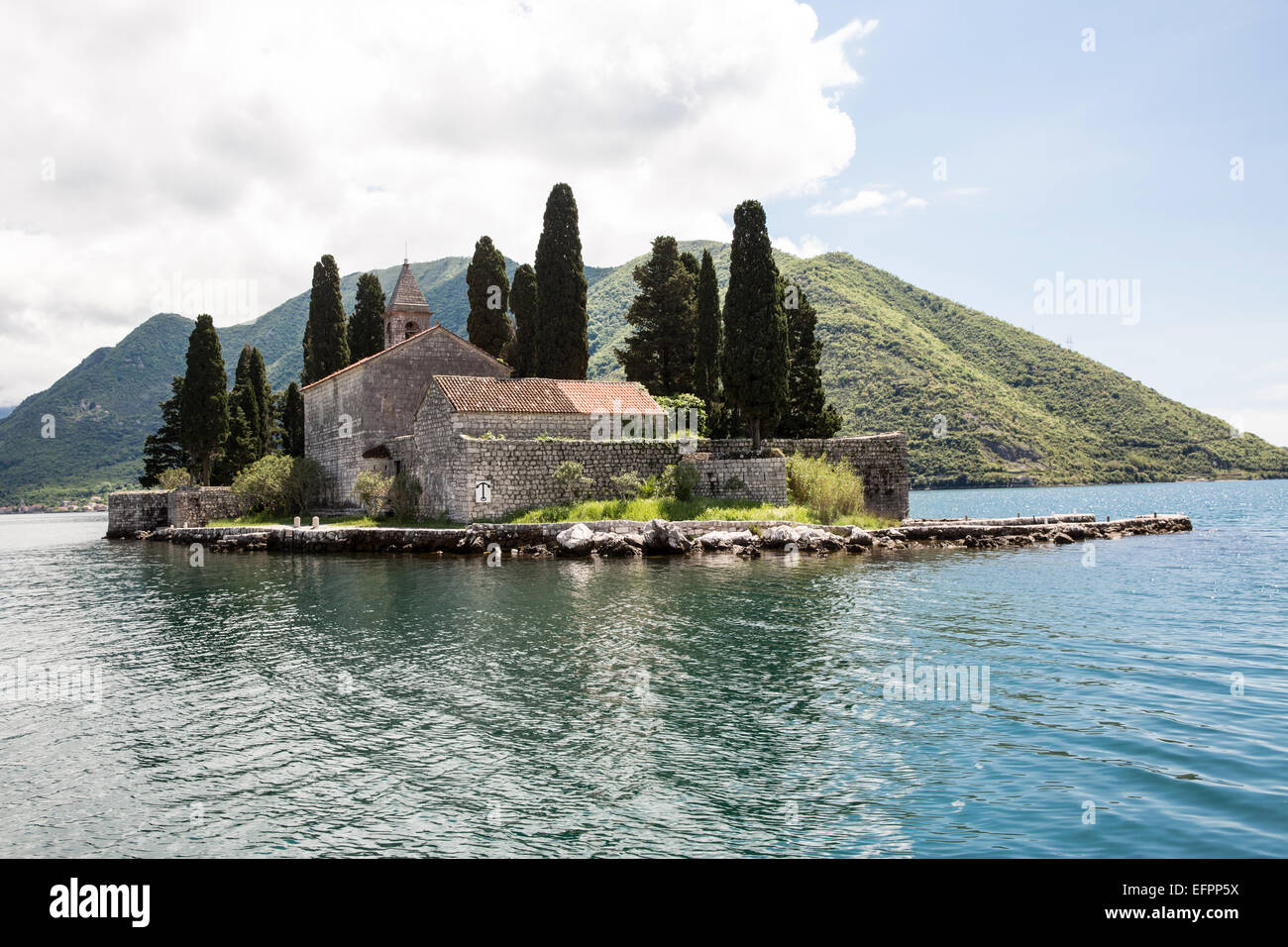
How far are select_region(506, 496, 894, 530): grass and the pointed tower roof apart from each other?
23.4 meters

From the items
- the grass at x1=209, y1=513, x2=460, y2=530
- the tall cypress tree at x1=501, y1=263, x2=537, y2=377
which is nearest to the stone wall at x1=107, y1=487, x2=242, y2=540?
the grass at x1=209, y1=513, x2=460, y2=530

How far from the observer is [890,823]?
7.25 m

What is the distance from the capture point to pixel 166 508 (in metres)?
50.4

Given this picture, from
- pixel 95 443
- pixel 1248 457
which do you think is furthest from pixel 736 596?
pixel 95 443

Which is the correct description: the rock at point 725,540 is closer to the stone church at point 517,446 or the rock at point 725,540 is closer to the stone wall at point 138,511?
the stone church at point 517,446

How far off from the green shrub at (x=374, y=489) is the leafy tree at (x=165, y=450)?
84.9 feet

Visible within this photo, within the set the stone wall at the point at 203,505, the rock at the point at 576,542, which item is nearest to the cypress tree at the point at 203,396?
the stone wall at the point at 203,505

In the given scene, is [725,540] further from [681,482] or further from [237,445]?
[237,445]

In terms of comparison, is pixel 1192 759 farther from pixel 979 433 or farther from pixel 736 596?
pixel 979 433

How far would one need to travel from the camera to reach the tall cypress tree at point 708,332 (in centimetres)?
4630

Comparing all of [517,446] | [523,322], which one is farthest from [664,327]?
[517,446]

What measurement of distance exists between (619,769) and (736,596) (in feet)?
39.2

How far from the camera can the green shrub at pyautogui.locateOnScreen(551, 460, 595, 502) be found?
35.4 meters

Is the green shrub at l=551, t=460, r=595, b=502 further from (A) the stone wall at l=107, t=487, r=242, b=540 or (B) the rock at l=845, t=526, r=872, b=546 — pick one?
(A) the stone wall at l=107, t=487, r=242, b=540
